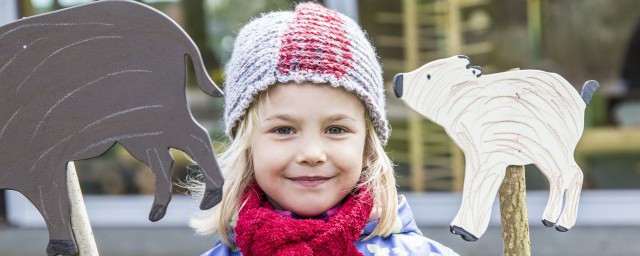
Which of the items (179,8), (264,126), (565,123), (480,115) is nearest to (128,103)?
(264,126)

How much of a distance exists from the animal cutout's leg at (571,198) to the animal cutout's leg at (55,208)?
1085mm

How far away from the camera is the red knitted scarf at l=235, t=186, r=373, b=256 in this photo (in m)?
2.13

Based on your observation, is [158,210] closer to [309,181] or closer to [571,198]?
[309,181]

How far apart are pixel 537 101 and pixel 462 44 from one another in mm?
3358

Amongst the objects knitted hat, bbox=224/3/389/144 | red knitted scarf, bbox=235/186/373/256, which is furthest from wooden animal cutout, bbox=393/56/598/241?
red knitted scarf, bbox=235/186/373/256

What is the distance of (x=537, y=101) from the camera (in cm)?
207

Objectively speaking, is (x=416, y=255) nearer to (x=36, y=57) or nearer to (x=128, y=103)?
(x=128, y=103)

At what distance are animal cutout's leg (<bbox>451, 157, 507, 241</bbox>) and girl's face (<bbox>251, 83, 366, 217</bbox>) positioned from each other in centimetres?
28

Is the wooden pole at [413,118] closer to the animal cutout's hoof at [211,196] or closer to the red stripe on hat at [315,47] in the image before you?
the red stripe on hat at [315,47]

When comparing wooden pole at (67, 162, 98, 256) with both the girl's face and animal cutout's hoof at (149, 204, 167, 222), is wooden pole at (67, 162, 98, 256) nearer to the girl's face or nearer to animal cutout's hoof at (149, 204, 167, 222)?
animal cutout's hoof at (149, 204, 167, 222)

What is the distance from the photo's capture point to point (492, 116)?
2.08 meters

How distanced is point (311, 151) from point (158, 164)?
37 centimetres

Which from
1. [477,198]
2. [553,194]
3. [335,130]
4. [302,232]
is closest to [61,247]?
[302,232]

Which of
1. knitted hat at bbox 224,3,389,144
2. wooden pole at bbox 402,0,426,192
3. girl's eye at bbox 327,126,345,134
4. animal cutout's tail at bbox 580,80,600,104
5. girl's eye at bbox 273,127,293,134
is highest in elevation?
knitted hat at bbox 224,3,389,144
